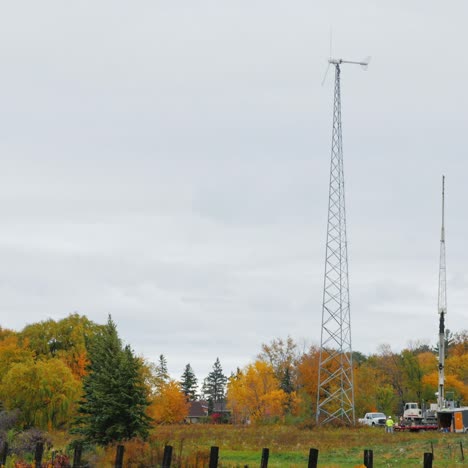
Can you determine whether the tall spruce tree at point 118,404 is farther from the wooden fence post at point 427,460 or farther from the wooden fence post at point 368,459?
the wooden fence post at point 427,460

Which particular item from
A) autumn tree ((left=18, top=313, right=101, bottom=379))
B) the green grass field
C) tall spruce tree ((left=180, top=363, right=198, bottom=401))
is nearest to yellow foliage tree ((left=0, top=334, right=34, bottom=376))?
autumn tree ((left=18, top=313, right=101, bottom=379))

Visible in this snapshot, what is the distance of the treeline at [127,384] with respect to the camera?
34875mm

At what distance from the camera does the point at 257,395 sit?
298ft

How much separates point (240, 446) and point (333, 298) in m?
16.1

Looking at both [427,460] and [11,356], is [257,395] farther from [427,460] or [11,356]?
[427,460]

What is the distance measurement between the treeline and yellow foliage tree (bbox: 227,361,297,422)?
11 centimetres

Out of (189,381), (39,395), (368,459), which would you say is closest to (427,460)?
(368,459)

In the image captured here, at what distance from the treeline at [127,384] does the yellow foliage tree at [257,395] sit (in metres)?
0.11

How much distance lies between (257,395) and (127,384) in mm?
57616

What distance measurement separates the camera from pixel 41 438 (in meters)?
38.7

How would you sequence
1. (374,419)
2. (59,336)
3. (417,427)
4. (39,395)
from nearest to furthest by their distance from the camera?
(39,395) < (417,427) < (374,419) < (59,336)

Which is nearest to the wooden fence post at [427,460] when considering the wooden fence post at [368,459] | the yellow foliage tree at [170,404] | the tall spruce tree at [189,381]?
the wooden fence post at [368,459]

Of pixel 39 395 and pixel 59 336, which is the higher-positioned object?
pixel 59 336

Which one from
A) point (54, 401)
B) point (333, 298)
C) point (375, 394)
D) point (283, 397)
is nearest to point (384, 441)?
point (333, 298)
